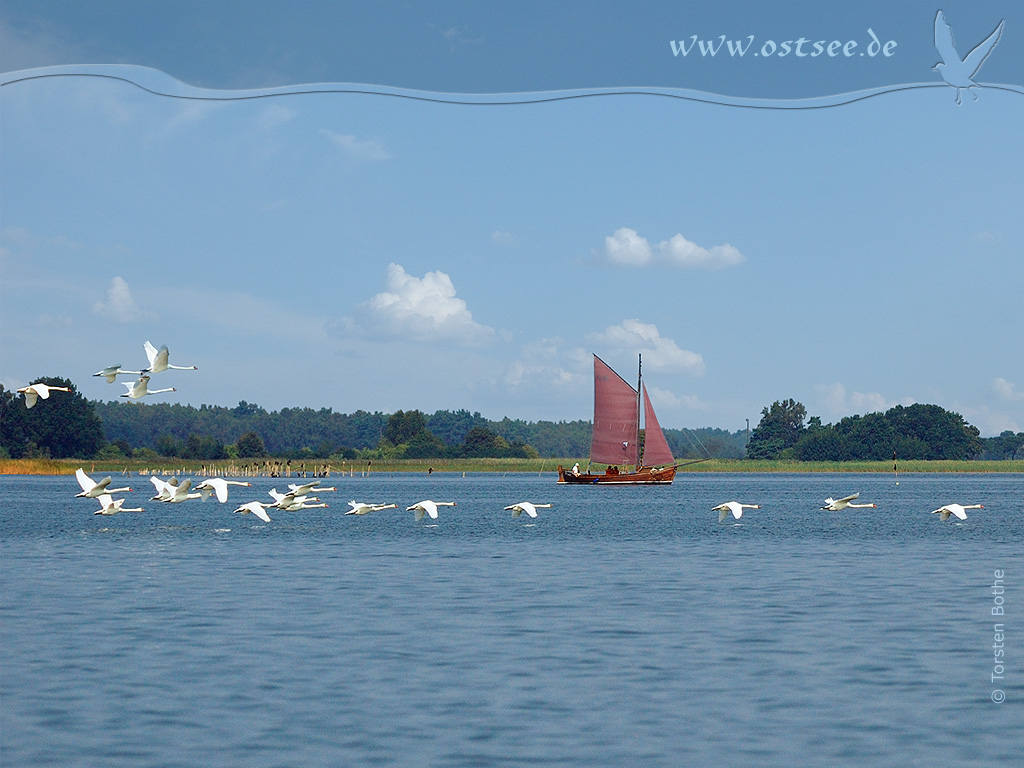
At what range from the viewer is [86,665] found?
22.7 m

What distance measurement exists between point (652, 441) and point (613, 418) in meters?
7.30

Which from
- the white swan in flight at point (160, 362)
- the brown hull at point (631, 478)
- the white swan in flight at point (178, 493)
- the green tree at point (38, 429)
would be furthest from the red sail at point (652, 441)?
the green tree at point (38, 429)

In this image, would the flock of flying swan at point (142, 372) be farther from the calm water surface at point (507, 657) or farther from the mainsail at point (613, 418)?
the mainsail at point (613, 418)

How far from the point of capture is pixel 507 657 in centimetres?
2356

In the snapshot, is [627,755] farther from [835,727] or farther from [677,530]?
[677,530]

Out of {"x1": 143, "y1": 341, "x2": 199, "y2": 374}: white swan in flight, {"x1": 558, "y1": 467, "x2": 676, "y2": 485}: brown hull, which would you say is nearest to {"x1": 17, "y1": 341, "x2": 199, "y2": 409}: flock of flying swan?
{"x1": 143, "y1": 341, "x2": 199, "y2": 374}: white swan in flight

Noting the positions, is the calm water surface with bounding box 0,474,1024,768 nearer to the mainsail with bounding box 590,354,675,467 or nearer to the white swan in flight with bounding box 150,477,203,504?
the white swan in flight with bounding box 150,477,203,504

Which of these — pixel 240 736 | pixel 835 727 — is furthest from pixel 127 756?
pixel 835 727

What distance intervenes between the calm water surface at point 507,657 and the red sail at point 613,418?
7270 centimetres

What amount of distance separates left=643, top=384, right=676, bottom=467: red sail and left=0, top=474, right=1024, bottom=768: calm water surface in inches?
3015

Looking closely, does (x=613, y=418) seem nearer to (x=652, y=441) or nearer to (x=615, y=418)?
(x=615, y=418)

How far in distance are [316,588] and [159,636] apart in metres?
9.25

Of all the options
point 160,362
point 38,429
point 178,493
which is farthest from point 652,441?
point 38,429

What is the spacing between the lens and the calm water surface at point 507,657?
55.7 feet
